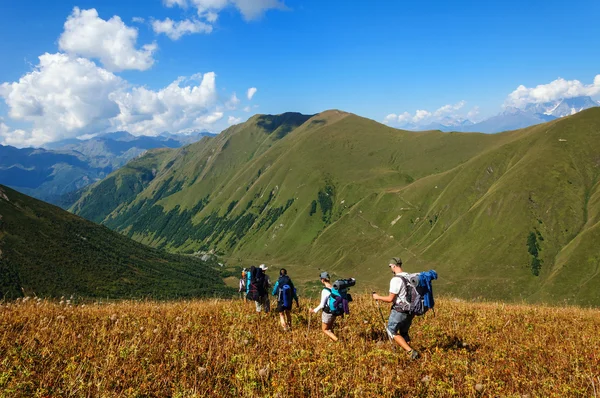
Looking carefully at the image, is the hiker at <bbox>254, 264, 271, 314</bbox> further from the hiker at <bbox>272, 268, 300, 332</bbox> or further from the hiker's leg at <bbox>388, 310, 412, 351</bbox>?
the hiker's leg at <bbox>388, 310, 412, 351</bbox>

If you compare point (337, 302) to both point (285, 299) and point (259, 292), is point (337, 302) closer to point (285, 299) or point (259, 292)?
point (285, 299)

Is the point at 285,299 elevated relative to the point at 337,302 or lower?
lower

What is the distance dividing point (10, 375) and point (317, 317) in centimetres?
997

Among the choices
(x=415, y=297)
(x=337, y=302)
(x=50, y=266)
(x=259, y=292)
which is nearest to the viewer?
(x=415, y=297)

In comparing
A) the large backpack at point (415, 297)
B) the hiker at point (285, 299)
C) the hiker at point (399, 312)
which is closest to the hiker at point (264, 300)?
the hiker at point (285, 299)

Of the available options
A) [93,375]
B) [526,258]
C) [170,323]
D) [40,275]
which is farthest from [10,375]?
[526,258]

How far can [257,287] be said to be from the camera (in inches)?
574

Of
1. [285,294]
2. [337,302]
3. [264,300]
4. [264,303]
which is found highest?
[337,302]

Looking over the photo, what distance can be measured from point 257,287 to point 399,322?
629cm

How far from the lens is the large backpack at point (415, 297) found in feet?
33.8

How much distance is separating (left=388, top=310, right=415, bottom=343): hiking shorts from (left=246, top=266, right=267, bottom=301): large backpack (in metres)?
5.84

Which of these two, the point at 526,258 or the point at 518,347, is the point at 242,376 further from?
the point at 526,258

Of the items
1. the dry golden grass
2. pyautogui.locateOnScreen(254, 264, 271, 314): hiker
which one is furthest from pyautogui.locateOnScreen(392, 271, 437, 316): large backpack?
pyautogui.locateOnScreen(254, 264, 271, 314): hiker

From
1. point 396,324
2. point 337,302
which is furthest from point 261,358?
point 396,324
